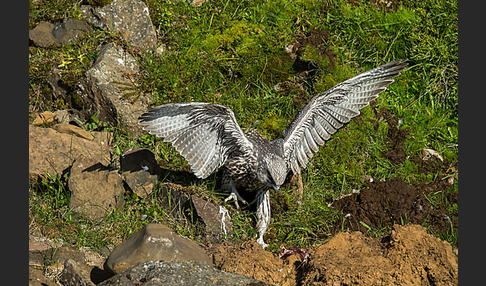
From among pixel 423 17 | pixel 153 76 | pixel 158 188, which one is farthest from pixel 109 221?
pixel 423 17

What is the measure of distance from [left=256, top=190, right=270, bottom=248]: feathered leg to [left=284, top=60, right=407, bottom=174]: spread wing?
1.95ft

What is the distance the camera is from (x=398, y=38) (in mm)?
8703

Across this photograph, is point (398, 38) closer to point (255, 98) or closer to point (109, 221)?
point (255, 98)

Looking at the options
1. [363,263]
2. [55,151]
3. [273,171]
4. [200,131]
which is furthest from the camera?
[55,151]

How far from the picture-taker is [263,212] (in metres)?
6.69

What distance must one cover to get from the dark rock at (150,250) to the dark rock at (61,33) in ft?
13.2

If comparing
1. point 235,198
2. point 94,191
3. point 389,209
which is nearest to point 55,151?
point 94,191

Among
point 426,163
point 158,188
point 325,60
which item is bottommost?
point 426,163

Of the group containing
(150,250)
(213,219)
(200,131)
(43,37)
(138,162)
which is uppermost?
(43,37)

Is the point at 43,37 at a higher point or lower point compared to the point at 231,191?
higher

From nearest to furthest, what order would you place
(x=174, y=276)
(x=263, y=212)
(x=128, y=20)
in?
1. (x=174, y=276)
2. (x=263, y=212)
3. (x=128, y=20)

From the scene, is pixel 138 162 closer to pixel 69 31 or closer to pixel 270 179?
pixel 270 179

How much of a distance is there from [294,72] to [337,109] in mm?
1367

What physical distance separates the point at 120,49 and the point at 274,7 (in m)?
2.50
